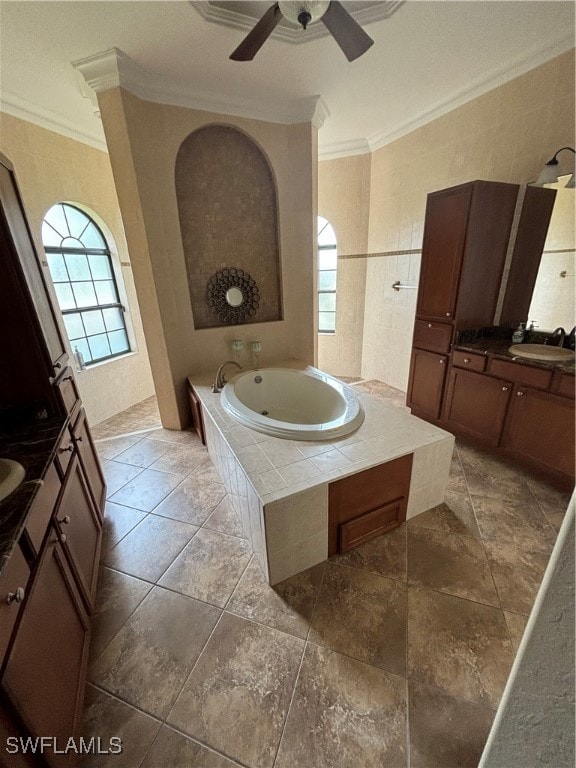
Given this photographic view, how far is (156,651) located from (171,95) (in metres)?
3.47

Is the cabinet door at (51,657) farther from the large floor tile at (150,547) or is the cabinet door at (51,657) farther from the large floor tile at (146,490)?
the large floor tile at (146,490)

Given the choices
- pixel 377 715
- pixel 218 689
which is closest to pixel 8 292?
pixel 218 689

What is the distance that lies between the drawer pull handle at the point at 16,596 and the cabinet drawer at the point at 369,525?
1.26 metres

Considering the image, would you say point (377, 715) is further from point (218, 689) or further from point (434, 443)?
point (434, 443)

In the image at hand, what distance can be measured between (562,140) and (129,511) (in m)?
3.88

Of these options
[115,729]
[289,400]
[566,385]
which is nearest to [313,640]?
[115,729]

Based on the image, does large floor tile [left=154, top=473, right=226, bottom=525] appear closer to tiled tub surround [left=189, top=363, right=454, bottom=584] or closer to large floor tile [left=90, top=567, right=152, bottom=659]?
tiled tub surround [left=189, top=363, right=454, bottom=584]

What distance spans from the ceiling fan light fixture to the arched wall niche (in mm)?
1357

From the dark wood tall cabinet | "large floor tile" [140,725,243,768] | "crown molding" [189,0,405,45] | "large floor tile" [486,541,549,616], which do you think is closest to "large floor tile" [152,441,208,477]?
"large floor tile" [140,725,243,768]

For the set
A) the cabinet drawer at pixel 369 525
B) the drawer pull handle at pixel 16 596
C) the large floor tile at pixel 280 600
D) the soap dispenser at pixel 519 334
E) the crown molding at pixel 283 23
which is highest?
the crown molding at pixel 283 23

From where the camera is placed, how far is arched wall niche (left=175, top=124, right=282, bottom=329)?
2.52 metres

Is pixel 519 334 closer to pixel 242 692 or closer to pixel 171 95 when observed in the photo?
pixel 242 692

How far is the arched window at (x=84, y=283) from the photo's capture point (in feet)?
9.41

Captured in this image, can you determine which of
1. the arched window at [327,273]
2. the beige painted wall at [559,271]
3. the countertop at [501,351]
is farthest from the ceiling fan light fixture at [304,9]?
the arched window at [327,273]
